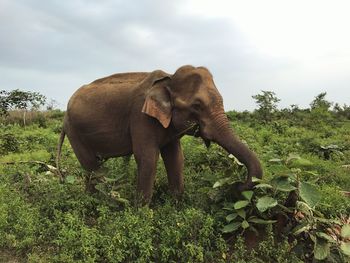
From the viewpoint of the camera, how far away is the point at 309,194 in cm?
548

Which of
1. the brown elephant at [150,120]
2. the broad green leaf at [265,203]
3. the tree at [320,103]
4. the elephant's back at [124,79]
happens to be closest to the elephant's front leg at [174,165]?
the brown elephant at [150,120]

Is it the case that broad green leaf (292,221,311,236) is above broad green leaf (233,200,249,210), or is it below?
below

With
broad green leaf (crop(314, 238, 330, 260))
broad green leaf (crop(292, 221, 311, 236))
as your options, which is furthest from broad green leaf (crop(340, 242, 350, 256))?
broad green leaf (crop(292, 221, 311, 236))

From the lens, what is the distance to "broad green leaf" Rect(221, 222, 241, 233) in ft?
18.1

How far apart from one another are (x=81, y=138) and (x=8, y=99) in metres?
9.56

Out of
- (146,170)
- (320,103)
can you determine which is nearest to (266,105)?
(320,103)

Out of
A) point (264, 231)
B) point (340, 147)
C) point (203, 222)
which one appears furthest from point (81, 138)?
point (340, 147)

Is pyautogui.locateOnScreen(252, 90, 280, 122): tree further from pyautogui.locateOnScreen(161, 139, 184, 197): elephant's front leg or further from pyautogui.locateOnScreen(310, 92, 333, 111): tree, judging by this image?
pyautogui.locateOnScreen(161, 139, 184, 197): elephant's front leg

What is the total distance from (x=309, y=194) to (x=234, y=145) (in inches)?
40.1

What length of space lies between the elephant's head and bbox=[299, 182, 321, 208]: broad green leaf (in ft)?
2.96

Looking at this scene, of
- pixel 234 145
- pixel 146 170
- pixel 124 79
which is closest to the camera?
pixel 234 145

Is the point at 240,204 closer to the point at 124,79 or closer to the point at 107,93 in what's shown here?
the point at 107,93

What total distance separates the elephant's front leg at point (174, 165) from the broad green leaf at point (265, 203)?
1.70m

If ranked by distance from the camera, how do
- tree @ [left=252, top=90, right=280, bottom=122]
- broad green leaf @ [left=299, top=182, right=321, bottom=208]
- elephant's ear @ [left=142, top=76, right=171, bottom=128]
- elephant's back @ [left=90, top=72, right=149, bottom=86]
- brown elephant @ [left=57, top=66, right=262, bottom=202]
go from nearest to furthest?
1. broad green leaf @ [left=299, top=182, right=321, bottom=208]
2. brown elephant @ [left=57, top=66, right=262, bottom=202]
3. elephant's ear @ [left=142, top=76, right=171, bottom=128]
4. elephant's back @ [left=90, top=72, right=149, bottom=86]
5. tree @ [left=252, top=90, right=280, bottom=122]
